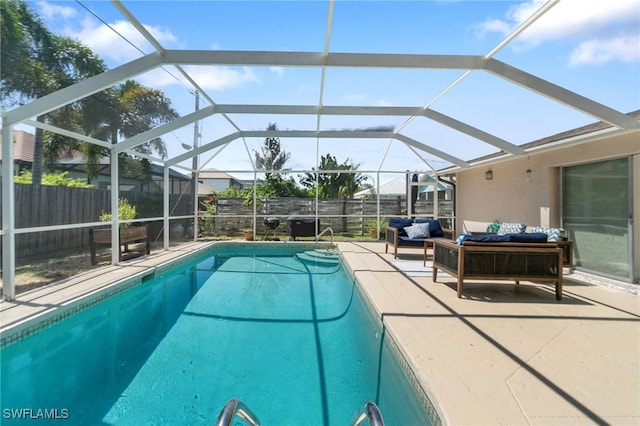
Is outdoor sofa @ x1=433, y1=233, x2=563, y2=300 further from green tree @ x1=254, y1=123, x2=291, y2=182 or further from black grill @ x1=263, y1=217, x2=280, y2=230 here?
green tree @ x1=254, y1=123, x2=291, y2=182

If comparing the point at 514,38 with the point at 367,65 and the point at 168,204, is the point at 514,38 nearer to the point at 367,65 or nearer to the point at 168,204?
the point at 367,65

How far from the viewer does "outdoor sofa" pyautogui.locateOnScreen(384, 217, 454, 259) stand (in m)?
7.51

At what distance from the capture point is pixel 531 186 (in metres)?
6.73

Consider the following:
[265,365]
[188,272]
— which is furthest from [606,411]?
[188,272]

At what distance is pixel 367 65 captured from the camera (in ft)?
14.5

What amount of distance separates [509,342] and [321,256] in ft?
21.0

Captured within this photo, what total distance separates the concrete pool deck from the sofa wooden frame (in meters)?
0.30

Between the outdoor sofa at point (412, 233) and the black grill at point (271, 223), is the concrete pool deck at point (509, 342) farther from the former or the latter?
the black grill at point (271, 223)

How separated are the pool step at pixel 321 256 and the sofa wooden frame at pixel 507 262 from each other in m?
4.14

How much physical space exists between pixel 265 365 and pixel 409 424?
4.47ft

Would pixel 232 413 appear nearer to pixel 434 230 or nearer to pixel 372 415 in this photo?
pixel 372 415

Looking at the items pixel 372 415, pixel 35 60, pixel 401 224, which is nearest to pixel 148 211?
pixel 35 60

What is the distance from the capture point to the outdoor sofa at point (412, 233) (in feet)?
24.6

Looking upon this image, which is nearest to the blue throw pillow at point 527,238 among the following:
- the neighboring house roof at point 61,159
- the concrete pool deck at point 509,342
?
the concrete pool deck at point 509,342
